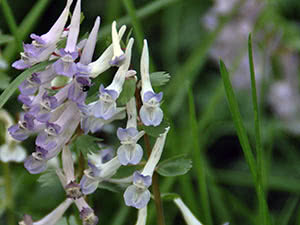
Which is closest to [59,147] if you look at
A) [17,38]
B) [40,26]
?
[17,38]

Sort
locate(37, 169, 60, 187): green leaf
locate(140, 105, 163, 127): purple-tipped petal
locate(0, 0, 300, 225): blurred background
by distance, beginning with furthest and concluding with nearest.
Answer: locate(0, 0, 300, 225): blurred background < locate(37, 169, 60, 187): green leaf < locate(140, 105, 163, 127): purple-tipped petal

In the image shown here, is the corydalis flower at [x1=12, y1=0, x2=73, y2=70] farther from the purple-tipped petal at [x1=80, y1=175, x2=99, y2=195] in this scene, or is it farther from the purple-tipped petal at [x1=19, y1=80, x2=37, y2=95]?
the purple-tipped petal at [x1=80, y1=175, x2=99, y2=195]

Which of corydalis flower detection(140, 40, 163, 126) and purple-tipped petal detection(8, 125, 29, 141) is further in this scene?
purple-tipped petal detection(8, 125, 29, 141)

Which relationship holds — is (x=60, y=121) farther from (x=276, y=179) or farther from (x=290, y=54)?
(x=290, y=54)

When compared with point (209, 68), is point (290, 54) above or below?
above

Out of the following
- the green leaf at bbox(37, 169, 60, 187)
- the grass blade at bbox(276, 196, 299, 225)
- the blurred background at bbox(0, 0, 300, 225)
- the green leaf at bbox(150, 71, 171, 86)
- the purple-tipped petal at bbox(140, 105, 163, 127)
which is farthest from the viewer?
the blurred background at bbox(0, 0, 300, 225)

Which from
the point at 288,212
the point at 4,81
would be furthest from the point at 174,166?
the point at 4,81

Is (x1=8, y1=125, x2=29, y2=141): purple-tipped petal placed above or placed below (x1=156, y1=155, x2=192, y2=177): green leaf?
above

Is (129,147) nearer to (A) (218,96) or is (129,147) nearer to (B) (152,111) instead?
(B) (152,111)

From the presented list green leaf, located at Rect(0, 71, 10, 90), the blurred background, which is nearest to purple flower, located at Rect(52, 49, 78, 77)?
green leaf, located at Rect(0, 71, 10, 90)
